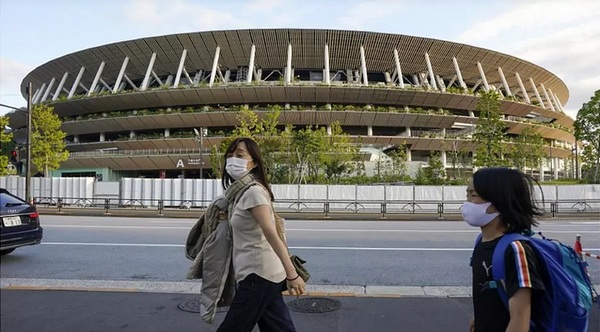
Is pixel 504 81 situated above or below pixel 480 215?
above

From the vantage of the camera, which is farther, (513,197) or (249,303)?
(249,303)

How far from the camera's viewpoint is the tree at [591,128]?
3712 cm

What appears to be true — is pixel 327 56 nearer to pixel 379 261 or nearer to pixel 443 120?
pixel 443 120

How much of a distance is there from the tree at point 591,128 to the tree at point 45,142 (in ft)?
158

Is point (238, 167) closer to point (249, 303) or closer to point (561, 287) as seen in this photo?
point (249, 303)

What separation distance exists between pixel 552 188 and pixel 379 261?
2415cm

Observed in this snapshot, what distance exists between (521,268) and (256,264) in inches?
68.2

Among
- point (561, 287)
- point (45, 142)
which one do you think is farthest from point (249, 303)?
point (45, 142)

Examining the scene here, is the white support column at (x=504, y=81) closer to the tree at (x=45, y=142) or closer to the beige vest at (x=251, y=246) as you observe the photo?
the tree at (x=45, y=142)

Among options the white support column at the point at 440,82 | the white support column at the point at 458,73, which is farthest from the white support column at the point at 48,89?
the white support column at the point at 458,73

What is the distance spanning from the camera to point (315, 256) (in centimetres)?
960

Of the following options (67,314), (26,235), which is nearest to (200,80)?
(26,235)

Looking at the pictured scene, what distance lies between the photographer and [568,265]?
6.28 ft

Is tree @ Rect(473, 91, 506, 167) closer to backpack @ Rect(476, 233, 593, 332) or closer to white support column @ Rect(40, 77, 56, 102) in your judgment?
backpack @ Rect(476, 233, 593, 332)
